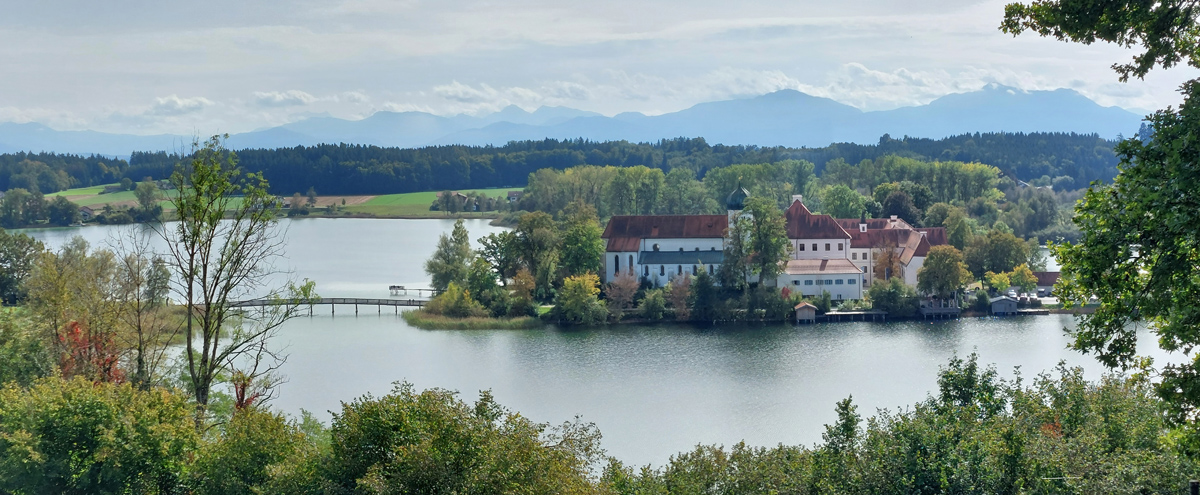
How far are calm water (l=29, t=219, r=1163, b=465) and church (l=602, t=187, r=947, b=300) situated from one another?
4.45 m

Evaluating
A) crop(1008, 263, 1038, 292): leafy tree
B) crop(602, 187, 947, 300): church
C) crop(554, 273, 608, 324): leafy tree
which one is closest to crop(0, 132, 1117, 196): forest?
crop(602, 187, 947, 300): church

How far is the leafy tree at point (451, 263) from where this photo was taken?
155ft

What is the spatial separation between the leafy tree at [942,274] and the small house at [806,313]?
→ 495cm

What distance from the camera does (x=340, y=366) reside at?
33.5m

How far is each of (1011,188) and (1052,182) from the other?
28014 millimetres

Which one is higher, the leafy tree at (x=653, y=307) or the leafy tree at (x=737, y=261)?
the leafy tree at (x=737, y=261)

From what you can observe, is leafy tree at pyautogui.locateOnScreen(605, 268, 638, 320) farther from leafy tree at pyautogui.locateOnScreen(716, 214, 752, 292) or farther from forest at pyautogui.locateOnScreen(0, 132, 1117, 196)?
forest at pyautogui.locateOnScreen(0, 132, 1117, 196)

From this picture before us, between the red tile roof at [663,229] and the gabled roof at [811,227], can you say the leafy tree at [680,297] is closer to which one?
the red tile roof at [663,229]

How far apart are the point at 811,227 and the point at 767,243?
A: 6724mm

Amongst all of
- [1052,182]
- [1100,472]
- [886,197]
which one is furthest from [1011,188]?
[1100,472]

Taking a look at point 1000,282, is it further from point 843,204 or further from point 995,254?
point 843,204

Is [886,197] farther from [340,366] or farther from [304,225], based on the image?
[304,225]

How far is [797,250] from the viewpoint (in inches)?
1971

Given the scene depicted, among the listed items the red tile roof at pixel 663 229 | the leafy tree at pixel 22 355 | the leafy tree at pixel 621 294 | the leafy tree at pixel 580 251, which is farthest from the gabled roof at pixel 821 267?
the leafy tree at pixel 22 355
